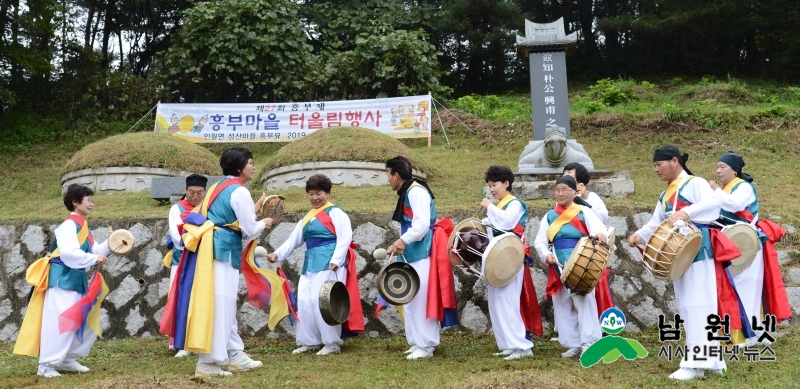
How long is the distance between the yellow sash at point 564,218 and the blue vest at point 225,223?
2540 mm

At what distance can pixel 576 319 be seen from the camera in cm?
655

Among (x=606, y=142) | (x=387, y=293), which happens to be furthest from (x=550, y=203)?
(x=606, y=142)

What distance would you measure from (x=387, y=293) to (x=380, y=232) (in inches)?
73.7

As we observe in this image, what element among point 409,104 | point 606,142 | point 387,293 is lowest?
point 387,293

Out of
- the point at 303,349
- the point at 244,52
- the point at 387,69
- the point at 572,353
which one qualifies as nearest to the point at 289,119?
the point at 244,52

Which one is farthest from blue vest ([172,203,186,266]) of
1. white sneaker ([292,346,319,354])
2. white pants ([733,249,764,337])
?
white pants ([733,249,764,337])

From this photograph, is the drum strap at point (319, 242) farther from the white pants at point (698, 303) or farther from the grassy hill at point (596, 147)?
the white pants at point (698, 303)

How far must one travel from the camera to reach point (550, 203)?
8797mm

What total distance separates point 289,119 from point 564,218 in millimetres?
9616

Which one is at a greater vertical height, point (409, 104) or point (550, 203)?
point (409, 104)

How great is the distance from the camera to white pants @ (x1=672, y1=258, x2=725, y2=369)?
531cm

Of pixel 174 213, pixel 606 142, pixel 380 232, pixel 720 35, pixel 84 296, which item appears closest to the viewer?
pixel 84 296

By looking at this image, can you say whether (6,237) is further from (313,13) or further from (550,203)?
(313,13)

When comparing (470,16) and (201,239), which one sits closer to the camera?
(201,239)
